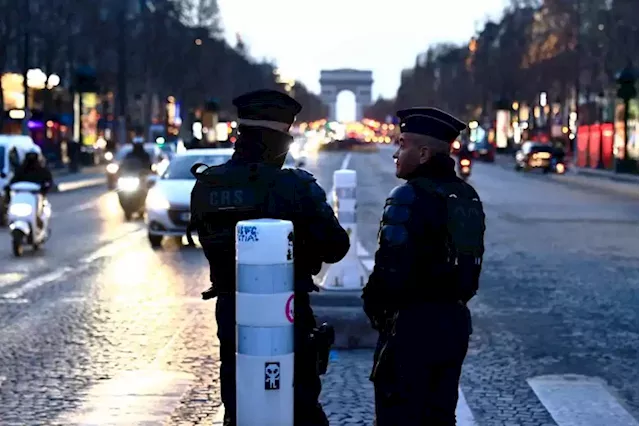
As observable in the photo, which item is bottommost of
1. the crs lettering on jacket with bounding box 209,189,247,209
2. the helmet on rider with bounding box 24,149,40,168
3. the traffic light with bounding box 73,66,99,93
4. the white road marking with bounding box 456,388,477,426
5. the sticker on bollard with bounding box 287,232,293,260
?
the white road marking with bounding box 456,388,477,426

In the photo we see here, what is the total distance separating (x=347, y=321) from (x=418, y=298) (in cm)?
514

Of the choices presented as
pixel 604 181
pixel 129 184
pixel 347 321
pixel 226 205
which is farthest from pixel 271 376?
pixel 604 181

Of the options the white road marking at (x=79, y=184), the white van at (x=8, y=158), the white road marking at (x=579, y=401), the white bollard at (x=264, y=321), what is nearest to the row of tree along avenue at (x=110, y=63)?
the white road marking at (x=79, y=184)

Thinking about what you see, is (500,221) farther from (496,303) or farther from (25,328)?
(25,328)

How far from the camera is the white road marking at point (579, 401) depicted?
738cm

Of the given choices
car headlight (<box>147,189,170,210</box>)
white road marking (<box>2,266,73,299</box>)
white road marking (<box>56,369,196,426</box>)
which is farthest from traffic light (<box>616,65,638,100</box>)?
white road marking (<box>56,369,196,426</box>)

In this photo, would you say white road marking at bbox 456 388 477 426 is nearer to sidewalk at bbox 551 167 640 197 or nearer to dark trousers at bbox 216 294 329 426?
dark trousers at bbox 216 294 329 426

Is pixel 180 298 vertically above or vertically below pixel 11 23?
below

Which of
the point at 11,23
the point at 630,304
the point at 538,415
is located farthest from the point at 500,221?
the point at 11,23

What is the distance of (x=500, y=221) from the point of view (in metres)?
25.3

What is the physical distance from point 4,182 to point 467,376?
18009 mm

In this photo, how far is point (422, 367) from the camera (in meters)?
4.65

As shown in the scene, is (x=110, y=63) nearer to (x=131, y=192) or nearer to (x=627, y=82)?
(x=627, y=82)

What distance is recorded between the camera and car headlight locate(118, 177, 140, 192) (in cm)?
2602
